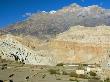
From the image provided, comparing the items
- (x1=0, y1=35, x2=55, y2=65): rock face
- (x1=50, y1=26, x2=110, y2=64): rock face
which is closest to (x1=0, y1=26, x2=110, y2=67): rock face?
(x1=50, y1=26, x2=110, y2=64): rock face

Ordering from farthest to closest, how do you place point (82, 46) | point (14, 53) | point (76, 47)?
1. point (82, 46)
2. point (76, 47)
3. point (14, 53)

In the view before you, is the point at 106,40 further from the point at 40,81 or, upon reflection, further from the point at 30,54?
the point at 40,81

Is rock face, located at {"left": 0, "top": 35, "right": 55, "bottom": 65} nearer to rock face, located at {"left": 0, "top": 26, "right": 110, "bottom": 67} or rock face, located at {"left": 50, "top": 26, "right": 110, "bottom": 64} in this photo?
rock face, located at {"left": 0, "top": 26, "right": 110, "bottom": 67}

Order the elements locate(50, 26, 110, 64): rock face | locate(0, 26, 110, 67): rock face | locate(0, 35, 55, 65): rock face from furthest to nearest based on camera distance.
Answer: locate(50, 26, 110, 64): rock face → locate(0, 26, 110, 67): rock face → locate(0, 35, 55, 65): rock face

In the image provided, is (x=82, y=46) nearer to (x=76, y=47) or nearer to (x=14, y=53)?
(x=76, y=47)

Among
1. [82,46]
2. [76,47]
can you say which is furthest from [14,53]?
[82,46]

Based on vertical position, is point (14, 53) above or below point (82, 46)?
below

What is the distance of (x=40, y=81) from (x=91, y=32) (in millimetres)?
53898

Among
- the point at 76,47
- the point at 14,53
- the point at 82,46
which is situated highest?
the point at 82,46

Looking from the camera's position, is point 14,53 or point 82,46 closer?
point 14,53

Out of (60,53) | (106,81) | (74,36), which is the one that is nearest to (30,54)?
(60,53)

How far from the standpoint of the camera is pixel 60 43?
65.3m

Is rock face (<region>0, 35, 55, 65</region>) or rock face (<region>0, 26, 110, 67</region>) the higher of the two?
rock face (<region>0, 26, 110, 67</region>)

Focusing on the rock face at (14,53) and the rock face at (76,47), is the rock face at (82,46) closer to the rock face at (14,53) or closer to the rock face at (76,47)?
the rock face at (76,47)
